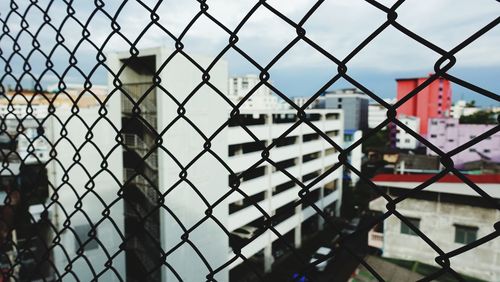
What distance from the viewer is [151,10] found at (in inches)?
37.6

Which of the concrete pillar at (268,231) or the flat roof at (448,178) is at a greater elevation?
the flat roof at (448,178)

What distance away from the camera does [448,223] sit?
24.2ft

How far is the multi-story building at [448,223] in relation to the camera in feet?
22.4

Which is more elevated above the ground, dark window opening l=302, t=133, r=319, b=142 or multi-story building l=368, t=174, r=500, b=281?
dark window opening l=302, t=133, r=319, b=142

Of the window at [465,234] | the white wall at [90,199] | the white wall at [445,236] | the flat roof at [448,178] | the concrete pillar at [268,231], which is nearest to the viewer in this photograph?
the flat roof at [448,178]

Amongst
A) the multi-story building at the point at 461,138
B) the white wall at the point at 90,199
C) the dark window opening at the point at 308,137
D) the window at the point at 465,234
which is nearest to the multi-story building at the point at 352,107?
the multi-story building at the point at 461,138

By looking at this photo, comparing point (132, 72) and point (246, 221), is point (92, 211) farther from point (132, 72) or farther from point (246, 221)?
point (246, 221)

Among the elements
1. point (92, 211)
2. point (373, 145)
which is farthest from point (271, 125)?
point (373, 145)

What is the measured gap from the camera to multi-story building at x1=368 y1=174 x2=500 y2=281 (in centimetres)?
681

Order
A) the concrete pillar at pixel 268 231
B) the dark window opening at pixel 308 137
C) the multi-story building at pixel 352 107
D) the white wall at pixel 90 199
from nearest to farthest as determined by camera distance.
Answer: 1. the white wall at pixel 90 199
2. the concrete pillar at pixel 268 231
3. the dark window opening at pixel 308 137
4. the multi-story building at pixel 352 107

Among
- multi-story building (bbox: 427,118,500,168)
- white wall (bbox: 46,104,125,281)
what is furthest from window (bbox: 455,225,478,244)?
white wall (bbox: 46,104,125,281)

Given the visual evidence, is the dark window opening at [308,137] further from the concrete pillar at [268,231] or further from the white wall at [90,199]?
the white wall at [90,199]

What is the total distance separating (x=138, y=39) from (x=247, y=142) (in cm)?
1252

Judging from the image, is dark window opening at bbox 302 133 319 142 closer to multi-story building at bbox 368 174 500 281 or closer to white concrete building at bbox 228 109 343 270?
white concrete building at bbox 228 109 343 270
